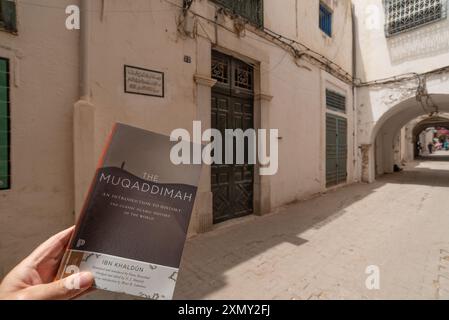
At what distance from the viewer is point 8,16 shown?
8.19 ft

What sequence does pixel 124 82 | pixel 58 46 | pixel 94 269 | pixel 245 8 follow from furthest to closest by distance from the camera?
pixel 245 8 < pixel 124 82 < pixel 58 46 < pixel 94 269

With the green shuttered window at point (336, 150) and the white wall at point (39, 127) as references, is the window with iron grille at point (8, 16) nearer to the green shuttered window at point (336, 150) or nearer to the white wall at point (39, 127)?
the white wall at point (39, 127)

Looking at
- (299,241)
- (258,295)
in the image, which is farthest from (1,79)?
(299,241)

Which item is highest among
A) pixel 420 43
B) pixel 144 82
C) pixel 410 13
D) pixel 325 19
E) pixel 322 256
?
pixel 410 13

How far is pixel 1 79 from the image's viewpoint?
97.7 inches

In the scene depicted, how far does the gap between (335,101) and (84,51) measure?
7914mm

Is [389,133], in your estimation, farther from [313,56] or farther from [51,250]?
[51,250]

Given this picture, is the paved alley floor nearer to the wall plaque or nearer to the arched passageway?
the wall plaque

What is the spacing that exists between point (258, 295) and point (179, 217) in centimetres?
178

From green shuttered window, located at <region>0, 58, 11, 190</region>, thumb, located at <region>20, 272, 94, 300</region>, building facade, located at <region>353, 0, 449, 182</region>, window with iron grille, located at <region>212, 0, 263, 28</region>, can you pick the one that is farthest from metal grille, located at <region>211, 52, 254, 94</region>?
building facade, located at <region>353, 0, 449, 182</region>

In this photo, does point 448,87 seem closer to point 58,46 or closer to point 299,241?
point 299,241

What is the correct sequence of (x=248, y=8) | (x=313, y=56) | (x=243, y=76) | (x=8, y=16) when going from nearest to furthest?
(x=8, y=16) < (x=248, y=8) < (x=243, y=76) < (x=313, y=56)

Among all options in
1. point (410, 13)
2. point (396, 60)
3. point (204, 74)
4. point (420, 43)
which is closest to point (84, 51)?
point (204, 74)

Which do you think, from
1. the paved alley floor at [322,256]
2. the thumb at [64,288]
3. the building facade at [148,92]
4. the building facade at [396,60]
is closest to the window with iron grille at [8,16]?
the building facade at [148,92]
